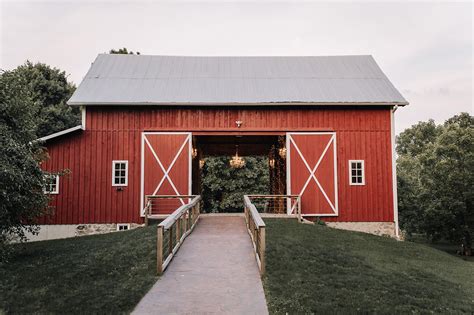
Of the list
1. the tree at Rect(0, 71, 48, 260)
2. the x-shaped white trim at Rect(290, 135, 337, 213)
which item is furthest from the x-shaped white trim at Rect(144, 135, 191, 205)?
the tree at Rect(0, 71, 48, 260)

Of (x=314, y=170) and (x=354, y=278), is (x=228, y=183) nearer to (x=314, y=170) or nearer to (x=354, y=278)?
(x=314, y=170)

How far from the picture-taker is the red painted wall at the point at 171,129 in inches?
559

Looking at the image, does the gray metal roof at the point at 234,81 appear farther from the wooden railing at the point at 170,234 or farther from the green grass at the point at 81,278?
the green grass at the point at 81,278

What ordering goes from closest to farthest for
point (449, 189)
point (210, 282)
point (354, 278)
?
point (210, 282), point (354, 278), point (449, 189)

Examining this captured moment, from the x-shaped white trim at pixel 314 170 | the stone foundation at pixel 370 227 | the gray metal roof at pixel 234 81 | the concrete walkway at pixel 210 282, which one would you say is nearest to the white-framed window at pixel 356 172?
the x-shaped white trim at pixel 314 170

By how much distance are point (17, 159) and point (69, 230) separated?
620cm

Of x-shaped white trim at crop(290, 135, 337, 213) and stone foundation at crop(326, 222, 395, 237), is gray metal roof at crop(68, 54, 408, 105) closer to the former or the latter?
x-shaped white trim at crop(290, 135, 337, 213)

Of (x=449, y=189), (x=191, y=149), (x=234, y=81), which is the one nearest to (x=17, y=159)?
(x=191, y=149)

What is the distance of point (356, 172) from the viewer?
14641mm

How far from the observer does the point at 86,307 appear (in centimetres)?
541

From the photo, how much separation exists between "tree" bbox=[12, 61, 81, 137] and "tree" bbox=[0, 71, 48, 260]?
1590cm

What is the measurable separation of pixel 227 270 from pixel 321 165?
27.1ft

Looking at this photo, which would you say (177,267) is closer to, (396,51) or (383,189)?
(383,189)

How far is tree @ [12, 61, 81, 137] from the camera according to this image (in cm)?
2438
